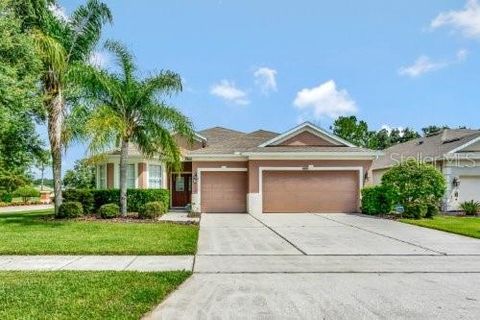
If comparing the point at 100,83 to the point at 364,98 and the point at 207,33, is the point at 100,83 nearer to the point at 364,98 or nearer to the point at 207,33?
the point at 207,33

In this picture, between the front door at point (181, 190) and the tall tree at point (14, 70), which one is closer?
the tall tree at point (14, 70)

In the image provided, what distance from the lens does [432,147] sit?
1026 inches

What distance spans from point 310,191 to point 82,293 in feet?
54.6

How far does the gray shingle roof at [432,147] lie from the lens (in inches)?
920

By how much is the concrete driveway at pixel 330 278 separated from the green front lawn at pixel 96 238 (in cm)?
88

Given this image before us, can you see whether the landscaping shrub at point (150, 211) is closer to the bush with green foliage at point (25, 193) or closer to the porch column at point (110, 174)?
the porch column at point (110, 174)

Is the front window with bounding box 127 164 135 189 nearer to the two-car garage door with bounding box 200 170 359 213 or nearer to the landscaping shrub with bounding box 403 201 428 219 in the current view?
the two-car garage door with bounding box 200 170 359 213

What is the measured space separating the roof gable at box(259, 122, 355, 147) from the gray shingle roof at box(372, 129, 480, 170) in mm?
4987

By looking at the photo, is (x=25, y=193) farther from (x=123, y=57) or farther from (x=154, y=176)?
(x=123, y=57)

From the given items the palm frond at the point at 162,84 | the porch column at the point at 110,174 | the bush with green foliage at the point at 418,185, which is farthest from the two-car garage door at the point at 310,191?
the porch column at the point at 110,174

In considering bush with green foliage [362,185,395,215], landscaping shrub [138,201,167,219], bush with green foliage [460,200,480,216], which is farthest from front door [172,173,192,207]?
bush with green foliage [460,200,480,216]

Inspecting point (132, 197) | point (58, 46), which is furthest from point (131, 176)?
point (58, 46)

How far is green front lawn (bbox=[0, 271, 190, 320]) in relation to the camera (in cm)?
525

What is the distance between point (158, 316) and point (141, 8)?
40.7 ft
